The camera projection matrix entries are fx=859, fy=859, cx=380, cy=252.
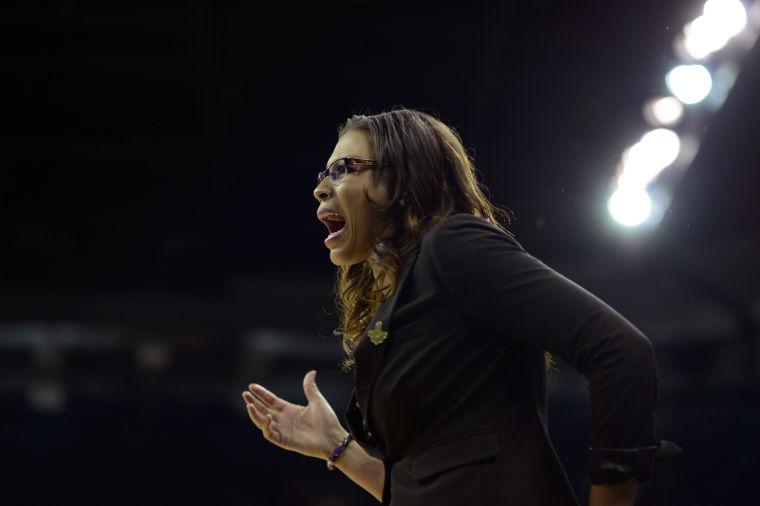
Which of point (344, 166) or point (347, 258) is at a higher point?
point (344, 166)

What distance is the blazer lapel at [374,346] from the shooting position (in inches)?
36.9

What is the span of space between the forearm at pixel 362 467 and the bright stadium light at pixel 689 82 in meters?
2.29

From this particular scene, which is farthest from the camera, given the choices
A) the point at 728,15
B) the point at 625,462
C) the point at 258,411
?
the point at 728,15

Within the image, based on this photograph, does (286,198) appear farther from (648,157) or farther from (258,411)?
(258,411)

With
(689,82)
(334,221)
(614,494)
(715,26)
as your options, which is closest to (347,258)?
(334,221)

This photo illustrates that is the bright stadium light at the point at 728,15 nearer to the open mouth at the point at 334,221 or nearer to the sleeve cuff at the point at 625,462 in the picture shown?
the open mouth at the point at 334,221

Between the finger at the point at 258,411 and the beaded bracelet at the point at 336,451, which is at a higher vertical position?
the finger at the point at 258,411

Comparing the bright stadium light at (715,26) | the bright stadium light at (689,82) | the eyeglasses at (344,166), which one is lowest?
the eyeglasses at (344,166)

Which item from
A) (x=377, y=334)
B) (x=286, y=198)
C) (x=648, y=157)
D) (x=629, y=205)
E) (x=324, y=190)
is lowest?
(x=286, y=198)

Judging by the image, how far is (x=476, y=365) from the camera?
2.97ft

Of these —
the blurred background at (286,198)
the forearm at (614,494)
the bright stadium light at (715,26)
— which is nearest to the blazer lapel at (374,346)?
the forearm at (614,494)

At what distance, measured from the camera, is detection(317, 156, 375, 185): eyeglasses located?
1.10 m

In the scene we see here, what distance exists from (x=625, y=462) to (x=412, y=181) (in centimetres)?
42

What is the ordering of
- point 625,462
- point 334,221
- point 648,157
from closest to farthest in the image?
point 625,462 → point 334,221 → point 648,157
